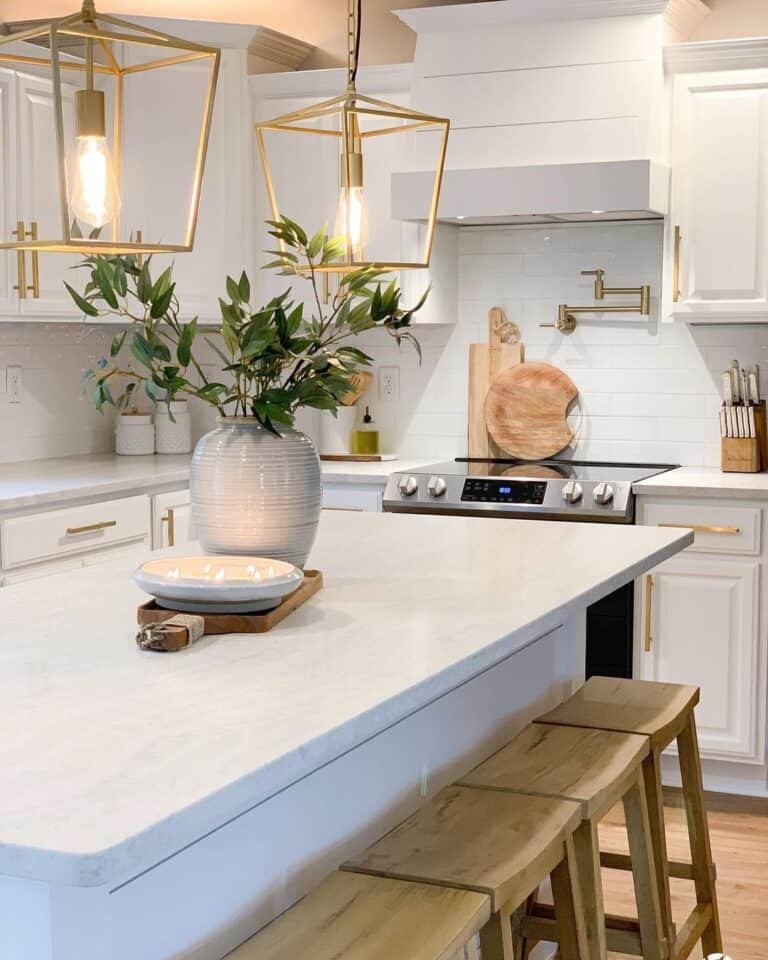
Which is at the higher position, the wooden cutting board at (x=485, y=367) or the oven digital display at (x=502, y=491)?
the wooden cutting board at (x=485, y=367)

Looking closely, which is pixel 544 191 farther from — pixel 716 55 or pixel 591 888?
pixel 591 888

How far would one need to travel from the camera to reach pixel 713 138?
441cm

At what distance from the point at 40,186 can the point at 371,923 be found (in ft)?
11.2

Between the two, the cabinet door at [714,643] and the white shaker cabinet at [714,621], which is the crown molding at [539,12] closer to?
the white shaker cabinet at [714,621]

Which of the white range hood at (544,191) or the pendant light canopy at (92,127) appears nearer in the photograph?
the pendant light canopy at (92,127)

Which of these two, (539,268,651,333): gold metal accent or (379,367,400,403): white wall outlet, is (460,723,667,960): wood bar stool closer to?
(539,268,651,333): gold metal accent

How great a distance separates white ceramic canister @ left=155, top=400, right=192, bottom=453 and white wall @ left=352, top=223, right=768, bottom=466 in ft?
2.92

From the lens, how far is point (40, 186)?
454 centimetres

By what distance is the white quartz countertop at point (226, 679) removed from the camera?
1309 millimetres

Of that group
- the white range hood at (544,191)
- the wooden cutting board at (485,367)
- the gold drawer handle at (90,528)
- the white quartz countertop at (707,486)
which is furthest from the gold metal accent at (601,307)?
the gold drawer handle at (90,528)

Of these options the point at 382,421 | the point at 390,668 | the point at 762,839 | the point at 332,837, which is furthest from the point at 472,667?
the point at 382,421

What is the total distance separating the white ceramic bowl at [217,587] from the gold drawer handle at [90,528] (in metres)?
1.90

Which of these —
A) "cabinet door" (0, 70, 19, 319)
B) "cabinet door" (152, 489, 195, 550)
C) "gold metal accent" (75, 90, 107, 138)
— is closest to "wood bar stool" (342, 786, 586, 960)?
"gold metal accent" (75, 90, 107, 138)

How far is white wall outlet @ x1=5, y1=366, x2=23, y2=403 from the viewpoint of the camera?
4.89 metres
